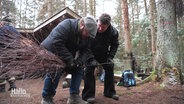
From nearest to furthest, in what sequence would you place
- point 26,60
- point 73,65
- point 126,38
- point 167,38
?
point 26,60
point 73,65
point 167,38
point 126,38

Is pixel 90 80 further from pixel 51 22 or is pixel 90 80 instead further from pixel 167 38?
pixel 51 22

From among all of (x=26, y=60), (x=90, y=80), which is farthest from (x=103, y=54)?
(x=26, y=60)

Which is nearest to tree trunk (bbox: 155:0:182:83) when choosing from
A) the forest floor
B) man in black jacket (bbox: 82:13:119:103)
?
the forest floor

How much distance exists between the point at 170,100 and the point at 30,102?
2714 mm

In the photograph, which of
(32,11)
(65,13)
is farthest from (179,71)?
(32,11)

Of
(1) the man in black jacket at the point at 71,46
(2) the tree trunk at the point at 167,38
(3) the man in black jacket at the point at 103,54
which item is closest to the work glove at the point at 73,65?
(1) the man in black jacket at the point at 71,46

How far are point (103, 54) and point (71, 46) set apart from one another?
3.05 feet

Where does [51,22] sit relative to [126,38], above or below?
above

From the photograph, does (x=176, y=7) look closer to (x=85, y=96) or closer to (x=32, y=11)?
(x=85, y=96)

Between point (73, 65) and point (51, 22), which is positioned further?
point (51, 22)

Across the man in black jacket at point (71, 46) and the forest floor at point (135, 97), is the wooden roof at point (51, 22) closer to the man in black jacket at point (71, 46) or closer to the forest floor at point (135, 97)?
the forest floor at point (135, 97)

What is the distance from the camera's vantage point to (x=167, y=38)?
17.7ft

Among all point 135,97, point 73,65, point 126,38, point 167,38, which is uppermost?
point 126,38

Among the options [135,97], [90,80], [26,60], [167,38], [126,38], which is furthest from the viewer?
[126,38]
